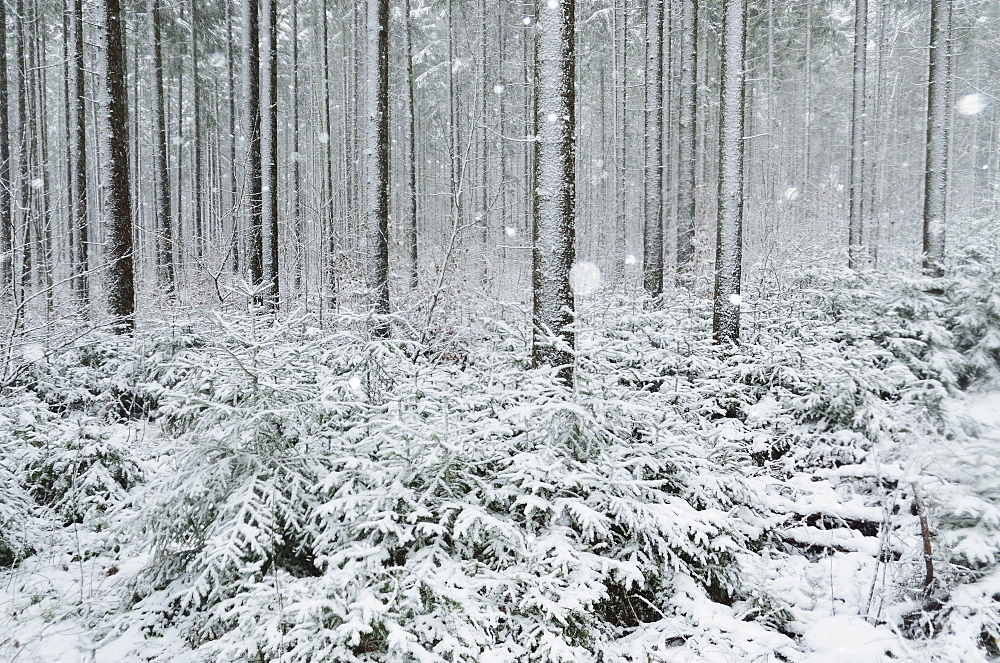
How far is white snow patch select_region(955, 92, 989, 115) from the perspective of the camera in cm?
3019

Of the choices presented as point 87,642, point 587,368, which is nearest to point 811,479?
point 587,368

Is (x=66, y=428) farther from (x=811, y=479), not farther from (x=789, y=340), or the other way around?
(x=789, y=340)

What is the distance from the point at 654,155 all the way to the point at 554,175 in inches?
313

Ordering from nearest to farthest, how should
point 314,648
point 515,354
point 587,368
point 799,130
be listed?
point 314,648, point 587,368, point 515,354, point 799,130

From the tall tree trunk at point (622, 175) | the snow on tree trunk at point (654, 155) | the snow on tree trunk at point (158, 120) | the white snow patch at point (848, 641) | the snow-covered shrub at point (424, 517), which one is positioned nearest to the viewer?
the snow-covered shrub at point (424, 517)

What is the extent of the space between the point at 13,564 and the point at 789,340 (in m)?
9.31

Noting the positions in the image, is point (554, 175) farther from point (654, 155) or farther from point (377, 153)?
point (654, 155)

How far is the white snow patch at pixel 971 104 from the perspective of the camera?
99.1 ft

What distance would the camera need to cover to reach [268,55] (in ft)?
41.1

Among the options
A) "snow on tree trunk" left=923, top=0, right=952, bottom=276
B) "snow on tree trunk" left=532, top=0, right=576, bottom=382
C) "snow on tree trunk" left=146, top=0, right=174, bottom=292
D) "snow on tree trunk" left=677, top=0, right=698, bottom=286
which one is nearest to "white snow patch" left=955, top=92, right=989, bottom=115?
"snow on tree trunk" left=923, top=0, right=952, bottom=276

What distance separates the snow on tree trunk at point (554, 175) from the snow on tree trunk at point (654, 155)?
282 inches

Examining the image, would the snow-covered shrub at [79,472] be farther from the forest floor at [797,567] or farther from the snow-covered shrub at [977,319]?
the snow-covered shrub at [977,319]

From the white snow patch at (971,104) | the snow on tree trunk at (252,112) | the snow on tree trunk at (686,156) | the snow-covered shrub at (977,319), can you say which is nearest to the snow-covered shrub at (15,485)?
the snow on tree trunk at (252,112)

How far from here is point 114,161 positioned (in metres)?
9.23
